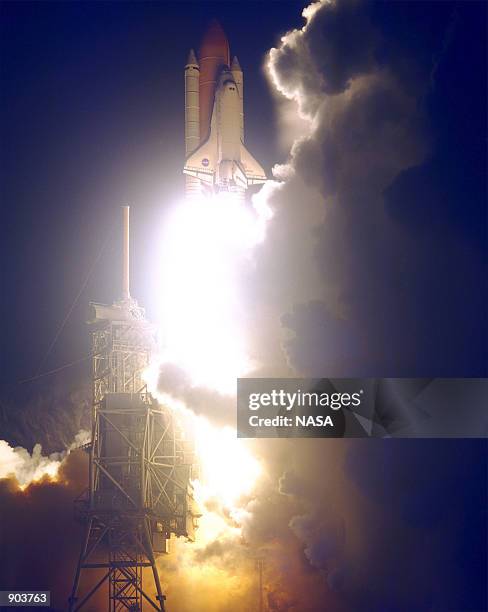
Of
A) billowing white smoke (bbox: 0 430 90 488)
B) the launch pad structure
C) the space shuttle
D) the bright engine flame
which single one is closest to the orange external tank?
the space shuttle

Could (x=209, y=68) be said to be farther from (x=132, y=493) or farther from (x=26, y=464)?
(x=26, y=464)

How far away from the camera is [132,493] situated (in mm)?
23203

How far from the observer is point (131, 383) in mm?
25625

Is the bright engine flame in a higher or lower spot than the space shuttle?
lower

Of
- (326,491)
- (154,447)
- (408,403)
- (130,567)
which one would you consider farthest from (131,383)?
(408,403)

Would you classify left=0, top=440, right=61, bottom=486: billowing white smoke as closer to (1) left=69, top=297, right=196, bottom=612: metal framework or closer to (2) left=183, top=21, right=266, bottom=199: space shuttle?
(1) left=69, top=297, right=196, bottom=612: metal framework

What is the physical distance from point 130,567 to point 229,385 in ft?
13.3

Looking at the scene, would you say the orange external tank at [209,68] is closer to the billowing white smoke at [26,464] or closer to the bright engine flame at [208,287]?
the bright engine flame at [208,287]

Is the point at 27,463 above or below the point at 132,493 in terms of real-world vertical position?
above

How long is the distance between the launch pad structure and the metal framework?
0.05 feet

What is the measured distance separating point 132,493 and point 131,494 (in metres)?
0.03

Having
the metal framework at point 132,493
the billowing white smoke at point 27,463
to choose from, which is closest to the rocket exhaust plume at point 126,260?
the metal framework at point 132,493

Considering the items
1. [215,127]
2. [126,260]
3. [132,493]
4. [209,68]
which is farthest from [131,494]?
[209,68]

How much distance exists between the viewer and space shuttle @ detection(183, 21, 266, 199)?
79.0ft
